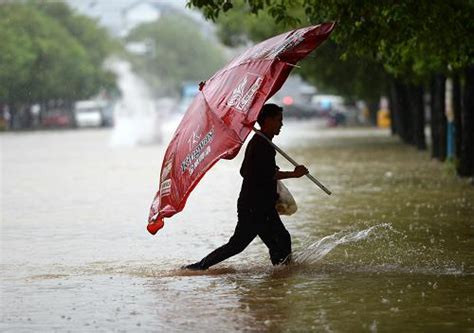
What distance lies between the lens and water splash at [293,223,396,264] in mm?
11992

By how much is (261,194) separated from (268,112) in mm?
722

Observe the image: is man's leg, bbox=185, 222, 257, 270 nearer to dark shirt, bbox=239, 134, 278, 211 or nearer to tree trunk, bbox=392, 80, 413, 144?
dark shirt, bbox=239, 134, 278, 211

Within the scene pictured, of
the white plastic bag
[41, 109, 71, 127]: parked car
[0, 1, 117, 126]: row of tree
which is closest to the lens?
the white plastic bag

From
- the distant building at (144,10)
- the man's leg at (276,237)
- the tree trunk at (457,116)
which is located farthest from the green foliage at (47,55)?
the distant building at (144,10)

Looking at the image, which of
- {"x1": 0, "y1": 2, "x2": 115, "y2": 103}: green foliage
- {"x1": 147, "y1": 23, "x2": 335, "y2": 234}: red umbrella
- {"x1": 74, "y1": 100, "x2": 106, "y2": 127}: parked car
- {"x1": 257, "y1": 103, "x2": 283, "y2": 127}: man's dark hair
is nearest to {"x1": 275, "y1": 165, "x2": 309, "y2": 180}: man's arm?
{"x1": 257, "y1": 103, "x2": 283, "y2": 127}: man's dark hair

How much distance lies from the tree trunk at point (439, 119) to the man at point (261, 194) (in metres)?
17.7

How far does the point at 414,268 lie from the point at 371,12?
15.3ft

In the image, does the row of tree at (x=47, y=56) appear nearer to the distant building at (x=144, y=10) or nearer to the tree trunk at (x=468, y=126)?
the tree trunk at (x=468, y=126)

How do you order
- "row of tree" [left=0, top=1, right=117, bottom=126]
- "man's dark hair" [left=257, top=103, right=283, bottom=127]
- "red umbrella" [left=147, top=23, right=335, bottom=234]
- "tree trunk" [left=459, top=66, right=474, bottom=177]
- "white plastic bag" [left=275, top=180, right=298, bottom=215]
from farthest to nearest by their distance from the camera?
1. "row of tree" [left=0, top=1, right=117, bottom=126]
2. "tree trunk" [left=459, top=66, right=474, bottom=177]
3. "white plastic bag" [left=275, top=180, right=298, bottom=215]
4. "man's dark hair" [left=257, top=103, right=283, bottom=127]
5. "red umbrella" [left=147, top=23, right=335, bottom=234]

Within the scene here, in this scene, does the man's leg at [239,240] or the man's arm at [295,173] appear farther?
the man's leg at [239,240]

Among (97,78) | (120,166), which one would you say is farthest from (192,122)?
(97,78)

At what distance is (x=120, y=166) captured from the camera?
3188cm

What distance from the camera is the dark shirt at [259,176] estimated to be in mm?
10898

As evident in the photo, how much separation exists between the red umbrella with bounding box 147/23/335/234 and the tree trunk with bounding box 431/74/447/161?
18.1 metres
